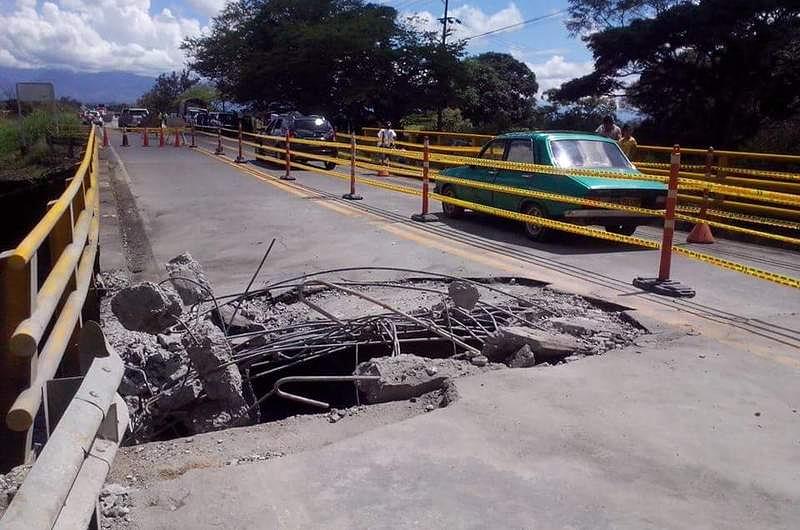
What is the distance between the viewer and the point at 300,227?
472 inches

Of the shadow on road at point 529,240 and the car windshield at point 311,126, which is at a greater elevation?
the car windshield at point 311,126

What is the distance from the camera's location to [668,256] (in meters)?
7.54

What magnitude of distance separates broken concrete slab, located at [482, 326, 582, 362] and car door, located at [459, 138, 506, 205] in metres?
6.47

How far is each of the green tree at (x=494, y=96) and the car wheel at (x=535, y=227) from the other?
109 ft

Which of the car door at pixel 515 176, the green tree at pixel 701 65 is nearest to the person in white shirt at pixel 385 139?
the green tree at pixel 701 65

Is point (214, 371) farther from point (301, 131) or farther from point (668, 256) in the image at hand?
point (301, 131)

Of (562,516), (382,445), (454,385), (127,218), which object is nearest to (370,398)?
(454,385)

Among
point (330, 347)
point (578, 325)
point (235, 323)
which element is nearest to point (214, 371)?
point (330, 347)

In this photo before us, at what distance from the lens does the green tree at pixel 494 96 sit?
1811 inches

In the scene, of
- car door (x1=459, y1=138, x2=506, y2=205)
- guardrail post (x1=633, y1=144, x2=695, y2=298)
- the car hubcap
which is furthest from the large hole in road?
car door (x1=459, y1=138, x2=506, y2=205)

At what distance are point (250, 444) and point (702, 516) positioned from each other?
2305 mm

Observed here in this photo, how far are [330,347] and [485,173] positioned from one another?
6.66 meters

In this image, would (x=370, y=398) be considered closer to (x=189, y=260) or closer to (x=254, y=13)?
(x=189, y=260)

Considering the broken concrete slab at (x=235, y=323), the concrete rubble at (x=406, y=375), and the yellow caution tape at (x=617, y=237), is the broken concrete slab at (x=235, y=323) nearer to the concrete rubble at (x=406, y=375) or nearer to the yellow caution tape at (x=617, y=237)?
the concrete rubble at (x=406, y=375)
